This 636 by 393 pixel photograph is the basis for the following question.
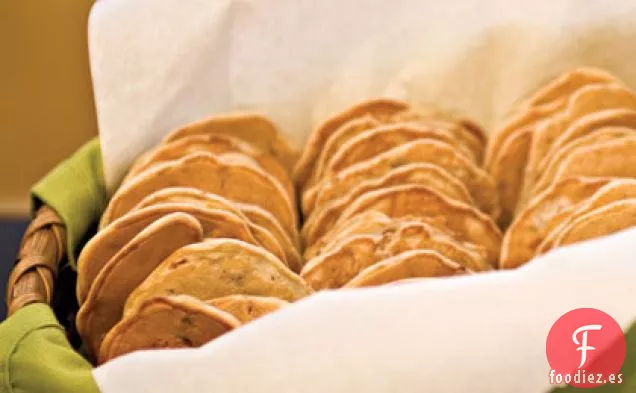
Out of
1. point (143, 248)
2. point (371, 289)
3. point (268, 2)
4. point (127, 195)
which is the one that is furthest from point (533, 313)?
point (268, 2)

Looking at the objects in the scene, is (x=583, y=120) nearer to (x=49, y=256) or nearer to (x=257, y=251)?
(x=257, y=251)

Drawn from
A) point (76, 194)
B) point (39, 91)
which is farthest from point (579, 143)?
point (39, 91)

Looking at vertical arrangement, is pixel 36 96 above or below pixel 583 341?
below

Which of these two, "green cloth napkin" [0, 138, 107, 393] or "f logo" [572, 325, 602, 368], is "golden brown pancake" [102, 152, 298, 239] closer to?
"green cloth napkin" [0, 138, 107, 393]

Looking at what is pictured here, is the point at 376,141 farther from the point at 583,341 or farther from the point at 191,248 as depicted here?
the point at 583,341

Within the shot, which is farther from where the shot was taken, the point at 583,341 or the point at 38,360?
the point at 38,360

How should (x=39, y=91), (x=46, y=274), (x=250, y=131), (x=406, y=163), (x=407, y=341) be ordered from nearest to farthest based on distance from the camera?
(x=407, y=341)
(x=46, y=274)
(x=406, y=163)
(x=250, y=131)
(x=39, y=91)
